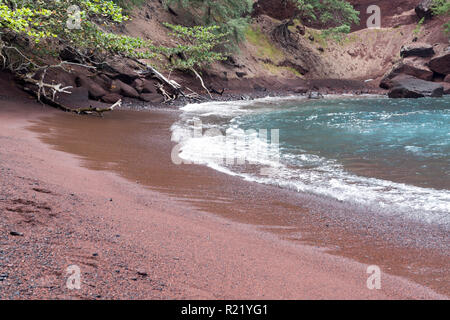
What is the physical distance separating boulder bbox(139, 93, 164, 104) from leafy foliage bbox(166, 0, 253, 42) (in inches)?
407

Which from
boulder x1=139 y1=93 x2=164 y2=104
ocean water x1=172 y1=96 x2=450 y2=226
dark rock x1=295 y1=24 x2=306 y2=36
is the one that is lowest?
ocean water x1=172 y1=96 x2=450 y2=226

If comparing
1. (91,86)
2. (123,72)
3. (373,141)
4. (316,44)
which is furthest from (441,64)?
(91,86)

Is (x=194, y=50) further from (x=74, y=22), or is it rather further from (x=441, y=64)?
(x=441, y=64)

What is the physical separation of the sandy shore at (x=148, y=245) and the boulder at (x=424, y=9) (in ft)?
161

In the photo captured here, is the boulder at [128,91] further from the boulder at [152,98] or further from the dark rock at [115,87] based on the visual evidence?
the boulder at [152,98]

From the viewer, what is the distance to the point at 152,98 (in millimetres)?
19266

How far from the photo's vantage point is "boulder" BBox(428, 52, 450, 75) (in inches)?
1319

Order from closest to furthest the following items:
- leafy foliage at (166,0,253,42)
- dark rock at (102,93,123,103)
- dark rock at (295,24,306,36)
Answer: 1. dark rock at (102,93,123,103)
2. leafy foliage at (166,0,253,42)
3. dark rock at (295,24,306,36)

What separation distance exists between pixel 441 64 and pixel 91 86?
31.0 metres

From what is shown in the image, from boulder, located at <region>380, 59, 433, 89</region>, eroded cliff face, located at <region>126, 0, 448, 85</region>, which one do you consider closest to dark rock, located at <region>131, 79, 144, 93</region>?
eroded cliff face, located at <region>126, 0, 448, 85</region>

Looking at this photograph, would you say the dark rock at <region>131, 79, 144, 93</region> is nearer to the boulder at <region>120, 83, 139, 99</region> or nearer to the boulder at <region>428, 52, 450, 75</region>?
the boulder at <region>120, 83, 139, 99</region>

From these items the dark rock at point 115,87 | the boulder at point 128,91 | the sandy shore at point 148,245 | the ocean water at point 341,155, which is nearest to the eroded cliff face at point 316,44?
the boulder at point 128,91

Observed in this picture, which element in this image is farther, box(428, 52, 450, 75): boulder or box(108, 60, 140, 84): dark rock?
box(428, 52, 450, 75): boulder
